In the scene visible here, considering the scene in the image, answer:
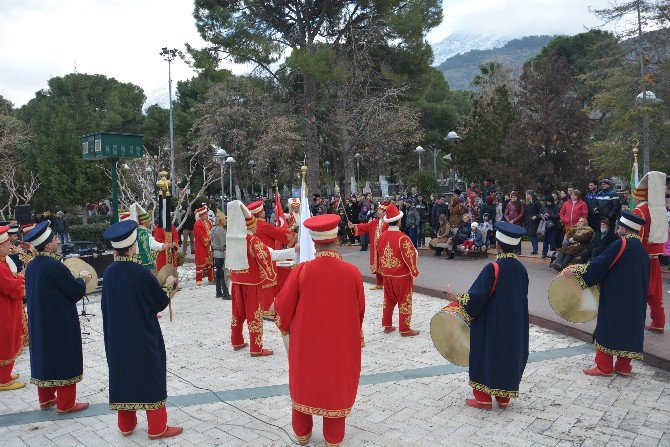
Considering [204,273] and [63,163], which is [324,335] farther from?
[63,163]

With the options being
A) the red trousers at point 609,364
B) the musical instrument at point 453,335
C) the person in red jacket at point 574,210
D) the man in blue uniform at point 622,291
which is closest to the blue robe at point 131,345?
the musical instrument at point 453,335

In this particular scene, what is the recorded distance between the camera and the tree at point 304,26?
869 inches

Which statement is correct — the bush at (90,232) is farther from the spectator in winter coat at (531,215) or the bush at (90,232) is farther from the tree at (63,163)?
the spectator in winter coat at (531,215)

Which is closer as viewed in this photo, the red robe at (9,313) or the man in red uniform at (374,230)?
the red robe at (9,313)

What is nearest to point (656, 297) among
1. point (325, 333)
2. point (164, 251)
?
point (325, 333)

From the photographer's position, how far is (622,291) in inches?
240

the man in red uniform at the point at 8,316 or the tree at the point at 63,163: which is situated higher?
the tree at the point at 63,163

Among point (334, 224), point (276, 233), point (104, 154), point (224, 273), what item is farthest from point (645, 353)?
point (104, 154)

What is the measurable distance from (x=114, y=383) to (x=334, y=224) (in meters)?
2.48

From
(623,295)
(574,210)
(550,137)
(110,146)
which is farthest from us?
(550,137)

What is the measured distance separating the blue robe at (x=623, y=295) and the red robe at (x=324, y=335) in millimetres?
3231

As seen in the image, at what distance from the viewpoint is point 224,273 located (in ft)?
39.2

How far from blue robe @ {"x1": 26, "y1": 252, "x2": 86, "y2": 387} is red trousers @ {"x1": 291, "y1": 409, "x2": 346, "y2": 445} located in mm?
2494

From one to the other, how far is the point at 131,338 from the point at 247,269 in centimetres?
273
